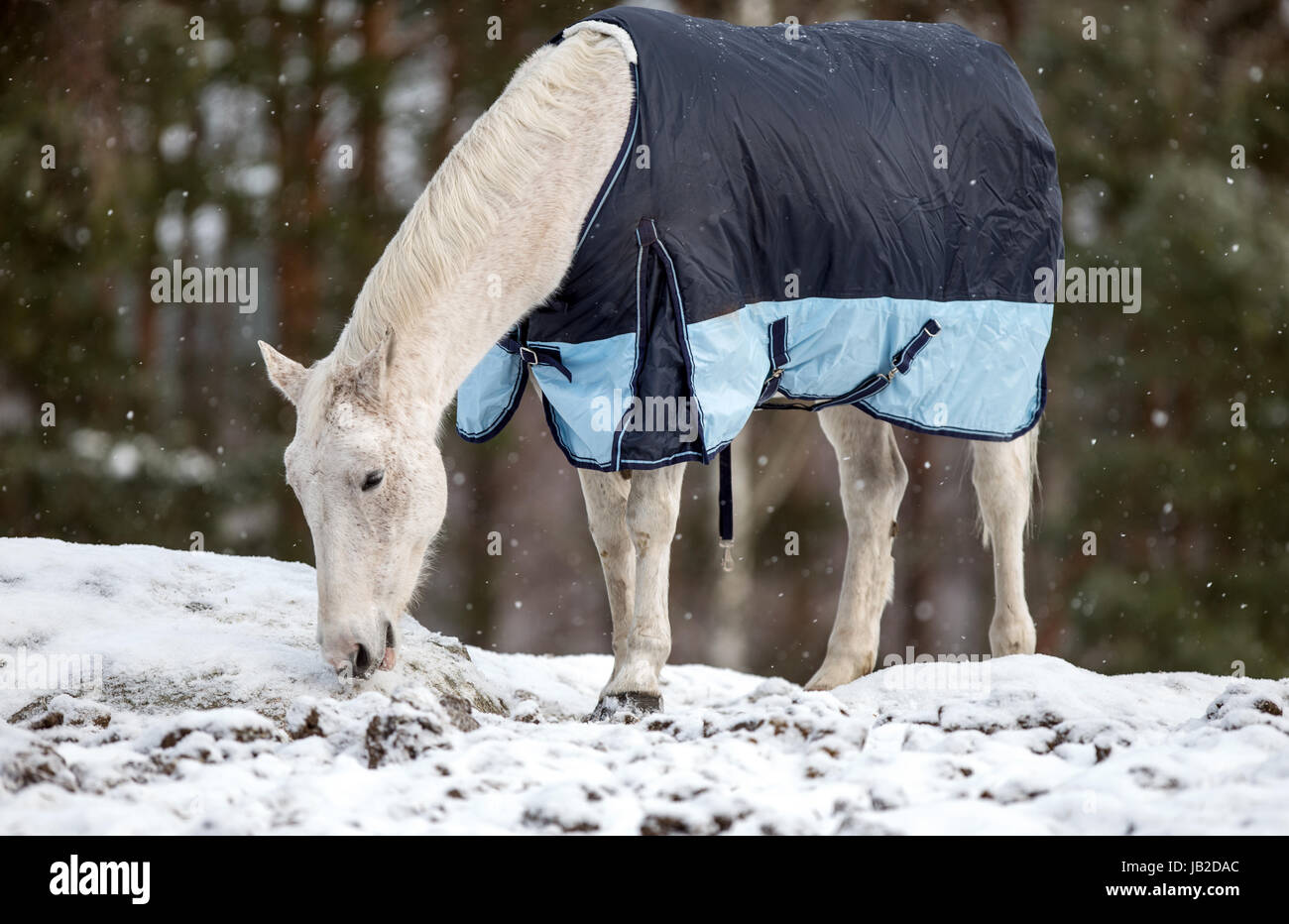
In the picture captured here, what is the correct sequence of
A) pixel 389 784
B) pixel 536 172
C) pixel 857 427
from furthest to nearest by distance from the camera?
pixel 857 427 → pixel 536 172 → pixel 389 784

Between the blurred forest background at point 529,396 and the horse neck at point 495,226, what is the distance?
19.1 ft

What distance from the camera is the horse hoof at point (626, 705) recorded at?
4.13m

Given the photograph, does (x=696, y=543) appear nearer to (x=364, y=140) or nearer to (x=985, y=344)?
(x=364, y=140)

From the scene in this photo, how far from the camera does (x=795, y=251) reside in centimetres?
432

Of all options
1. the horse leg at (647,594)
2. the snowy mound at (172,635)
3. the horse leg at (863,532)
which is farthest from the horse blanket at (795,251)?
the snowy mound at (172,635)

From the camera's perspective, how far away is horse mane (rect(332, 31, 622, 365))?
393cm

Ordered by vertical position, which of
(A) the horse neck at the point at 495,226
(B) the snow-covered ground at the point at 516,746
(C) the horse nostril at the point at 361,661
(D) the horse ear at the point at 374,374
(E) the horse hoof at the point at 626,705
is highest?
(A) the horse neck at the point at 495,226

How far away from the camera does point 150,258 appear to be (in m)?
10.1

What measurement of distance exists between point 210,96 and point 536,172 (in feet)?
24.6

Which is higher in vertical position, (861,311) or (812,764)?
(861,311)

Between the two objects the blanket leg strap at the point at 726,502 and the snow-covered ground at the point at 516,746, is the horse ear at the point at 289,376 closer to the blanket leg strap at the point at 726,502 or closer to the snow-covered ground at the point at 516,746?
the snow-covered ground at the point at 516,746

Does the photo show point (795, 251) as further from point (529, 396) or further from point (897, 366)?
point (529, 396)

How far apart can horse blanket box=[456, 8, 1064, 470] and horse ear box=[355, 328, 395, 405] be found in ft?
2.14

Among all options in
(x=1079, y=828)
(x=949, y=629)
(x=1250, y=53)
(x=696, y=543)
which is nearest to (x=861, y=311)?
(x=1079, y=828)
